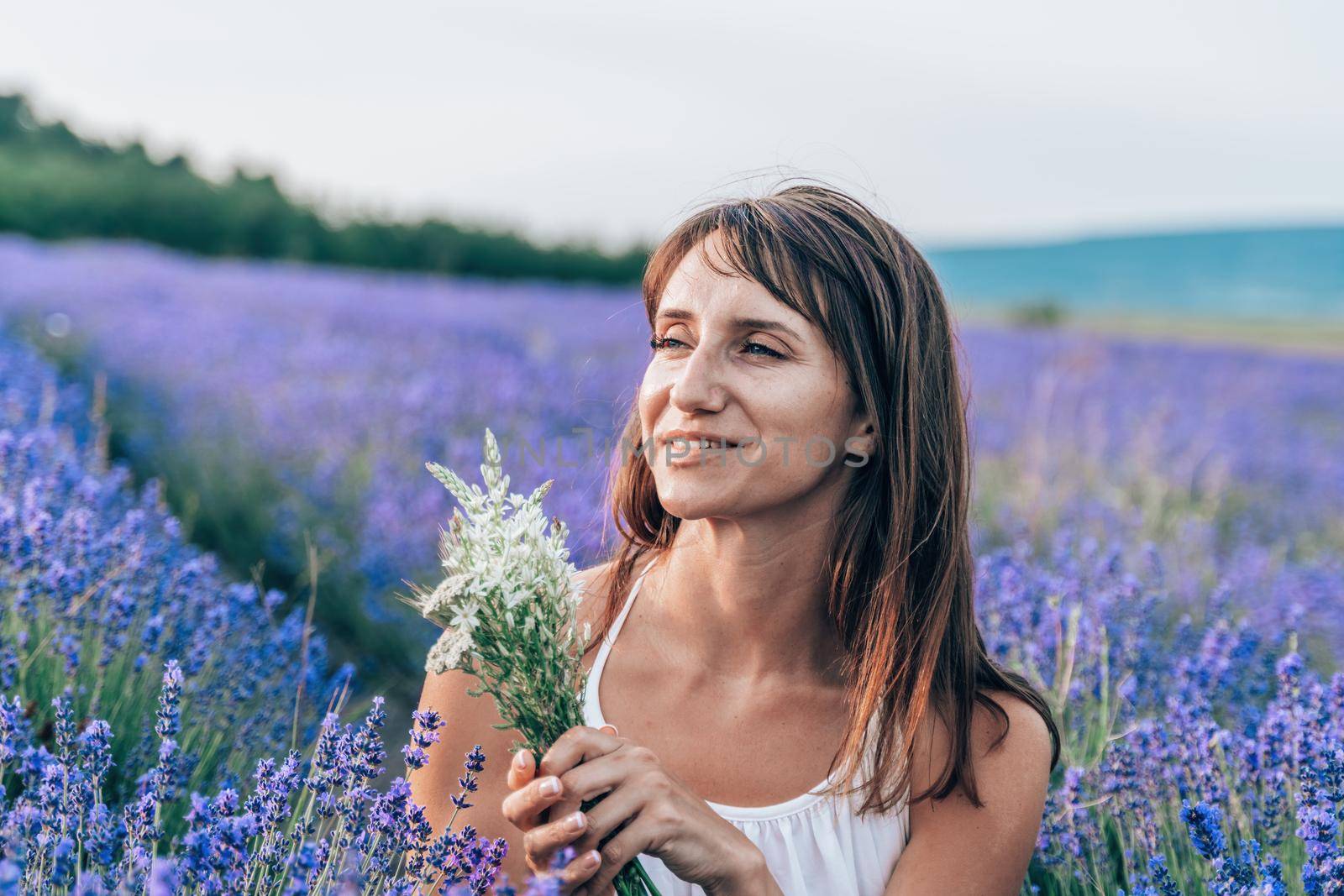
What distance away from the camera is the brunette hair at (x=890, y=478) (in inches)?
64.2

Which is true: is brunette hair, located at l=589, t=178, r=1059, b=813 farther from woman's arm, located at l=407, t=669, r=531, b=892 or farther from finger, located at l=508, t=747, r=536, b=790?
finger, located at l=508, t=747, r=536, b=790

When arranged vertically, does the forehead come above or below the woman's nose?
above

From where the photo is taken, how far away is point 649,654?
1.82 metres

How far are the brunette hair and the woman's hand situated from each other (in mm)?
416

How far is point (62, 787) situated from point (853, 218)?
4.20 feet

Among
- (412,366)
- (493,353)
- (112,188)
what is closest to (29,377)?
(412,366)

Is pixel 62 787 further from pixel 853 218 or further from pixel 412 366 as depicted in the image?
pixel 412 366

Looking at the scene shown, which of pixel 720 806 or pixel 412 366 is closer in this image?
pixel 720 806

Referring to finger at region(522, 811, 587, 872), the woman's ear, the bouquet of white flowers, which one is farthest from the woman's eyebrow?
finger at region(522, 811, 587, 872)

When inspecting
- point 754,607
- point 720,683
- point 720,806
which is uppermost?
point 754,607

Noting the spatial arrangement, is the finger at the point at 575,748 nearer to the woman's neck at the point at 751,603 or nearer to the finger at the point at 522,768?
the finger at the point at 522,768

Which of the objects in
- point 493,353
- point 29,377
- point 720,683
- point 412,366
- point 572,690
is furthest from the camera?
point 493,353

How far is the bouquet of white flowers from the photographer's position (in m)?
1.21

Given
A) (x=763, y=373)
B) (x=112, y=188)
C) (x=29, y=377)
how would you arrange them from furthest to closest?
(x=112, y=188), (x=29, y=377), (x=763, y=373)
